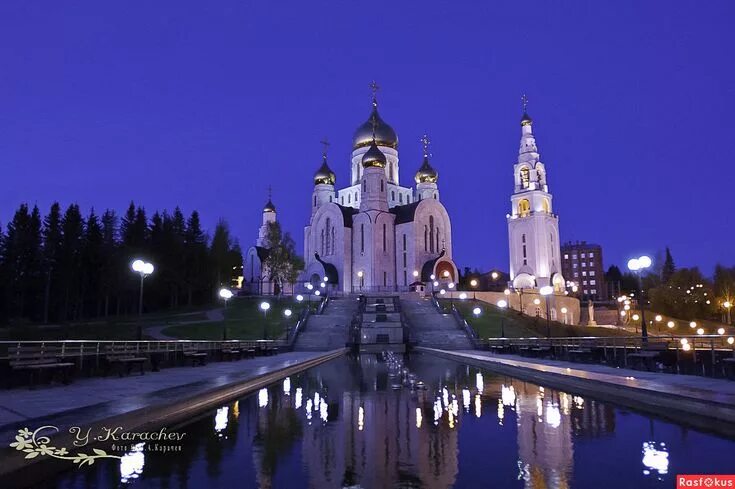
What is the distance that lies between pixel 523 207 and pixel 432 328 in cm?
3889

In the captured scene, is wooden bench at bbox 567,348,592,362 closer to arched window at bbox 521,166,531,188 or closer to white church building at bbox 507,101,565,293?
white church building at bbox 507,101,565,293

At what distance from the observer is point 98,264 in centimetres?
7181

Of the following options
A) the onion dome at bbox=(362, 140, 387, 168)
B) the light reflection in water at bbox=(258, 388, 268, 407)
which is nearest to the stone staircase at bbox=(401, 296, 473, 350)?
the onion dome at bbox=(362, 140, 387, 168)

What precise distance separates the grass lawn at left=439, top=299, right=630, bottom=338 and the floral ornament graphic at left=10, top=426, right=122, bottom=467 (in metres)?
42.2

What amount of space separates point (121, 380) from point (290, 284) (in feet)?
193

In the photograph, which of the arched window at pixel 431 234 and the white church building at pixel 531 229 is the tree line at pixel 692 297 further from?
the arched window at pixel 431 234

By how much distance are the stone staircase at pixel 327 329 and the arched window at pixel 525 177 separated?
36962 mm

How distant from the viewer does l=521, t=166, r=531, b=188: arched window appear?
8125cm

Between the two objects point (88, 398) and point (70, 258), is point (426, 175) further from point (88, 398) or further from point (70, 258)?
point (88, 398)

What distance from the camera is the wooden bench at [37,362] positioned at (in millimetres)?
14555

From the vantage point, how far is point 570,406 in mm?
12359

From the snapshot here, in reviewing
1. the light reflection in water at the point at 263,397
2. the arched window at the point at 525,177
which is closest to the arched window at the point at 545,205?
the arched window at the point at 525,177

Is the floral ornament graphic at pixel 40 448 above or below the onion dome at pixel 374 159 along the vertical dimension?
below

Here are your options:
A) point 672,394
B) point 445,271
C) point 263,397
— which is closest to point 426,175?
point 445,271
